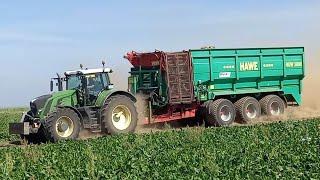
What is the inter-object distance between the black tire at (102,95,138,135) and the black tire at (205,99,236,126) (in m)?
3.16

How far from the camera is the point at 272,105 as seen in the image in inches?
815

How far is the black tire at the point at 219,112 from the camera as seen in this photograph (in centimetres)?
1881

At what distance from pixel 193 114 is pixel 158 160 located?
30.0 ft

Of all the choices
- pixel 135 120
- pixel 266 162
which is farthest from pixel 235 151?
pixel 135 120

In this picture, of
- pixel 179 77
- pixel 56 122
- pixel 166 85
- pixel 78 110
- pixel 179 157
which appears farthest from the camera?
pixel 179 77

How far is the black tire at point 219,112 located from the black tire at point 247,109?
0.27 meters

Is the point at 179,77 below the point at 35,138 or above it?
above

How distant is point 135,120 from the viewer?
55.1 feet

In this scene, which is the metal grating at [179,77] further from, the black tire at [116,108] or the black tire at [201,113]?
the black tire at [116,108]

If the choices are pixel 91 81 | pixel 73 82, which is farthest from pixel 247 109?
pixel 73 82

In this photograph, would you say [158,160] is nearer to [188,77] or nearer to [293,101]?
[188,77]

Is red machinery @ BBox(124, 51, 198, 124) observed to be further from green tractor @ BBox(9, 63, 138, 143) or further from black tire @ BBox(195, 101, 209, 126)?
green tractor @ BBox(9, 63, 138, 143)

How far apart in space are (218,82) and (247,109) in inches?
65.3

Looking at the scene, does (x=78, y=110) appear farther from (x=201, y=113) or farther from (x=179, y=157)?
(x=179, y=157)
